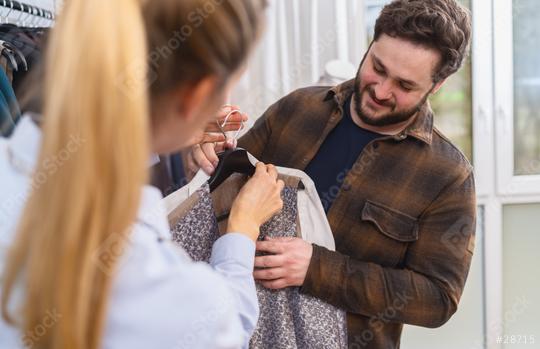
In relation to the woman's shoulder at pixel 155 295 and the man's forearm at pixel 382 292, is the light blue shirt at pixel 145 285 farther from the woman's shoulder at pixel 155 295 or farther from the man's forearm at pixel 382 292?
the man's forearm at pixel 382 292

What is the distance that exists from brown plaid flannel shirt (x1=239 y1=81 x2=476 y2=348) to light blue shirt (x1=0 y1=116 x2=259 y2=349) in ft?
2.00

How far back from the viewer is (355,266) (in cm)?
129

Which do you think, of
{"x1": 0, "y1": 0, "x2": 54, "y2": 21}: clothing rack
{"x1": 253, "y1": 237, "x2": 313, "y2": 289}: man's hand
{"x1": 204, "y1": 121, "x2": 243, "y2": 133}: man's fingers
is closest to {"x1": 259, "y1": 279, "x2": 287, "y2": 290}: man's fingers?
{"x1": 253, "y1": 237, "x2": 313, "y2": 289}: man's hand

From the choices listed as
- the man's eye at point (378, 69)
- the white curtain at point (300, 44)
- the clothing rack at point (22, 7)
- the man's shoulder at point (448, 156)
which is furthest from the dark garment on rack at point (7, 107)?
the white curtain at point (300, 44)

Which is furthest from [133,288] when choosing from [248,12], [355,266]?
[355,266]

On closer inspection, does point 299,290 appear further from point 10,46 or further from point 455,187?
point 10,46

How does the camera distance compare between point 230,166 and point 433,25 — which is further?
point 433,25

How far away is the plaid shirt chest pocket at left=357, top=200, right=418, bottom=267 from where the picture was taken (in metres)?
1.32

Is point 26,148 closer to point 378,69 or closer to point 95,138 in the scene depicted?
point 95,138

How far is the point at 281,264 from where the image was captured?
1170mm

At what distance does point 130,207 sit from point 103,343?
0.48ft

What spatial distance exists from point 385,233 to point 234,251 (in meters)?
0.55

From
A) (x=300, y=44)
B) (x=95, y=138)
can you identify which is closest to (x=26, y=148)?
(x=95, y=138)

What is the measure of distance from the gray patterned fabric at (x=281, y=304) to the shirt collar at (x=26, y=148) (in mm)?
519
